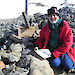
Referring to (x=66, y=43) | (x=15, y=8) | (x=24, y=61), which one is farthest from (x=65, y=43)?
(x=15, y=8)

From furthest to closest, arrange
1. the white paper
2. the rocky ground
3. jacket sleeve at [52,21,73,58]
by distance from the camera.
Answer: the white paper < jacket sleeve at [52,21,73,58] < the rocky ground

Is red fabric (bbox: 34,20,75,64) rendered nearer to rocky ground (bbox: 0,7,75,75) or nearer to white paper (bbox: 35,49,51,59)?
white paper (bbox: 35,49,51,59)

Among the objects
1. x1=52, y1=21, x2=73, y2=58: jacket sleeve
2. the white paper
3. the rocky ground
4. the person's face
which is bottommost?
the rocky ground

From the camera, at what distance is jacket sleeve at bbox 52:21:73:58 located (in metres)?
3.09

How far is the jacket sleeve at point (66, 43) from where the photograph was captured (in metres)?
3.09

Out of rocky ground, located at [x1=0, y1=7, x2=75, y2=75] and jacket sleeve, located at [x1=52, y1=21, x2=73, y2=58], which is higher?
jacket sleeve, located at [x1=52, y1=21, x2=73, y2=58]

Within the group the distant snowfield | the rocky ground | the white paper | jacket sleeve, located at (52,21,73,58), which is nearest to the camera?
the rocky ground

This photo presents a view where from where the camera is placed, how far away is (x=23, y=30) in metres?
4.23

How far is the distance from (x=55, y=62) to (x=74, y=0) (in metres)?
7.11

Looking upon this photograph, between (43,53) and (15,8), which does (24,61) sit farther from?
(15,8)

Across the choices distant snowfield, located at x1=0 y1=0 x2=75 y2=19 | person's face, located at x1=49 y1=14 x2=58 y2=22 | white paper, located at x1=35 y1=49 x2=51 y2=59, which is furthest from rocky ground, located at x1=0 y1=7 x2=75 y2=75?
distant snowfield, located at x1=0 y1=0 x2=75 y2=19

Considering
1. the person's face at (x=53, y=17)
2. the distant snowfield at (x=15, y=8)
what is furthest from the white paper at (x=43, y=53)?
the distant snowfield at (x=15, y=8)

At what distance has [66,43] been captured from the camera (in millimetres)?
3090

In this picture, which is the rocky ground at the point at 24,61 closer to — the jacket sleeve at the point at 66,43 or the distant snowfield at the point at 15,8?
the jacket sleeve at the point at 66,43
